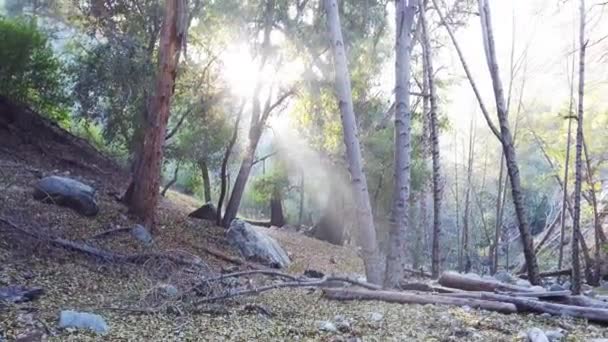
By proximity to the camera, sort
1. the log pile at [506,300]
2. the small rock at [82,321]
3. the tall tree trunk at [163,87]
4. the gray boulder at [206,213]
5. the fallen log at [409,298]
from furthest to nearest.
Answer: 1. the gray boulder at [206,213]
2. the tall tree trunk at [163,87]
3. the fallen log at [409,298]
4. the log pile at [506,300]
5. the small rock at [82,321]

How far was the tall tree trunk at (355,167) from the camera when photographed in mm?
5020

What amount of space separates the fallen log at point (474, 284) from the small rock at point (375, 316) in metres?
1.75

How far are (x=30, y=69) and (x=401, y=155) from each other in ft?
24.0

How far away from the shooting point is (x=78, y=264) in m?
4.46

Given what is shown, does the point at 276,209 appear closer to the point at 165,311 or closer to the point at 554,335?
the point at 165,311

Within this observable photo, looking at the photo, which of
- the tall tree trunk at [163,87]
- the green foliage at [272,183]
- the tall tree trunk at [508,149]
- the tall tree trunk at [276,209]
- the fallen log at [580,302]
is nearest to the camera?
the fallen log at [580,302]

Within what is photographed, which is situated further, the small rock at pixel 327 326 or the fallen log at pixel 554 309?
the fallen log at pixel 554 309

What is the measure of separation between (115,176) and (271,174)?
19.9 ft

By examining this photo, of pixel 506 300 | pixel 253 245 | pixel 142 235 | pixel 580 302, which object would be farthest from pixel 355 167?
pixel 253 245

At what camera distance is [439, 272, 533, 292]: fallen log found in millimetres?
4965

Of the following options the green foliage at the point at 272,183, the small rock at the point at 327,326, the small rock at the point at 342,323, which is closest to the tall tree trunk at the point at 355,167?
the small rock at the point at 342,323

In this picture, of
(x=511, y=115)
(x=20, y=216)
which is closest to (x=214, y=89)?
(x=20, y=216)

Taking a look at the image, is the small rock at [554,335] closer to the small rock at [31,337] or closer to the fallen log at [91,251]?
the small rock at [31,337]

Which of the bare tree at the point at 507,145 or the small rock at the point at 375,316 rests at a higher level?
the bare tree at the point at 507,145
